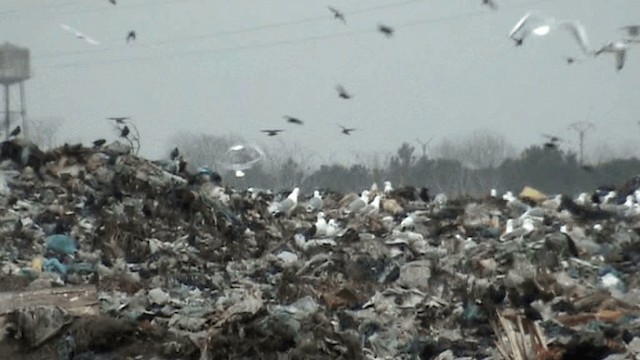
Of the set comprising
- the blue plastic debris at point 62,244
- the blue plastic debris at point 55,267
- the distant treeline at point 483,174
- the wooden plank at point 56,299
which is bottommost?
the distant treeline at point 483,174

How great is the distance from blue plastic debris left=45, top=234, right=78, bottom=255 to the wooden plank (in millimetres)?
2041

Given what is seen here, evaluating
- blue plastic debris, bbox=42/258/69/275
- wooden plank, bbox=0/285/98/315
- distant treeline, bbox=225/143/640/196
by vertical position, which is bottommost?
distant treeline, bbox=225/143/640/196

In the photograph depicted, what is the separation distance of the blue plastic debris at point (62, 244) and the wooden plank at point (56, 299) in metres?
2.04

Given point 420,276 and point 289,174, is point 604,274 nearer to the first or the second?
point 420,276

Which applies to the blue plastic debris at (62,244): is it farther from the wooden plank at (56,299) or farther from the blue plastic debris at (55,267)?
the wooden plank at (56,299)

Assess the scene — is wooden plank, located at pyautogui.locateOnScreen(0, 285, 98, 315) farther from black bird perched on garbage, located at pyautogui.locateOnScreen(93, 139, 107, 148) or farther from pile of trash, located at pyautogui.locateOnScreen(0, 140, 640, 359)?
black bird perched on garbage, located at pyautogui.locateOnScreen(93, 139, 107, 148)

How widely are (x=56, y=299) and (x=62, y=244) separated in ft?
8.22

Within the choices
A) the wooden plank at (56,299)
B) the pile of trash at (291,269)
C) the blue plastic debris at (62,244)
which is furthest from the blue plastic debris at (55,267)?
the wooden plank at (56,299)

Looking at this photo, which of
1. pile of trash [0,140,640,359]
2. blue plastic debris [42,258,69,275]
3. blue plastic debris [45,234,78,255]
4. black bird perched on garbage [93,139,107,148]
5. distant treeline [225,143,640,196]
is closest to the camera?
pile of trash [0,140,640,359]

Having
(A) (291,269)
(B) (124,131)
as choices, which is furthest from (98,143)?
(A) (291,269)

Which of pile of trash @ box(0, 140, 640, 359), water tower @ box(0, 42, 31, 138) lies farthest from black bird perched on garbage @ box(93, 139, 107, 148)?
water tower @ box(0, 42, 31, 138)

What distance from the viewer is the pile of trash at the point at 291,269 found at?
5570mm

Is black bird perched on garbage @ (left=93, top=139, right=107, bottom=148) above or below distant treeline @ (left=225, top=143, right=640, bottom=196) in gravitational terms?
above

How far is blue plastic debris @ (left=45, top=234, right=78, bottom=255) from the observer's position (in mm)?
8422
